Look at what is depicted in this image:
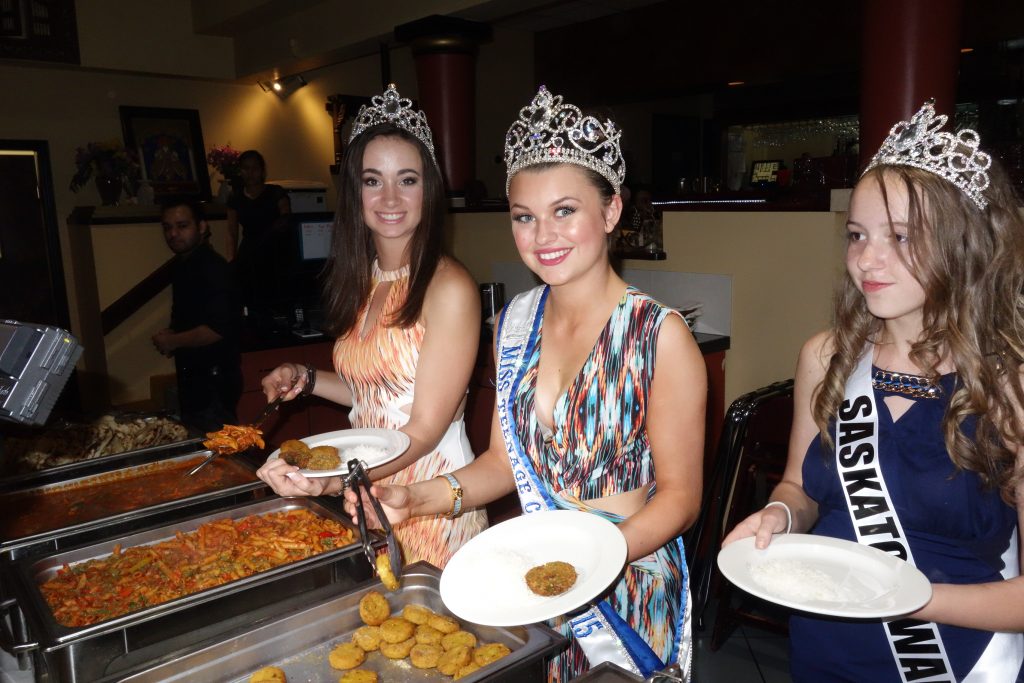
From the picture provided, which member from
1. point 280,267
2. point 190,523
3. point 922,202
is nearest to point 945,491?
point 922,202

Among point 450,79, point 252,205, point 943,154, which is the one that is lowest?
point 943,154

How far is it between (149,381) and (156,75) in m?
2.86

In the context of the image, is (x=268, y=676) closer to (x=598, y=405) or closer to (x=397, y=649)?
(x=397, y=649)

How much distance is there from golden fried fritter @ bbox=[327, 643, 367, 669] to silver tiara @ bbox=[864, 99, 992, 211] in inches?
48.2

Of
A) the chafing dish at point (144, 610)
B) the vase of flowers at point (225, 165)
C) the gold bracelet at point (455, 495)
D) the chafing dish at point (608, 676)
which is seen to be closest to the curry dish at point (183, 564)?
the chafing dish at point (144, 610)

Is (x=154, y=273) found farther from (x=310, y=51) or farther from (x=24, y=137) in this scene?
(x=310, y=51)

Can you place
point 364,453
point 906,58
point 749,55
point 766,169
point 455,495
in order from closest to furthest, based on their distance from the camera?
point 455,495
point 364,453
point 906,58
point 749,55
point 766,169

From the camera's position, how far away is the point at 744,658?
2.81 metres

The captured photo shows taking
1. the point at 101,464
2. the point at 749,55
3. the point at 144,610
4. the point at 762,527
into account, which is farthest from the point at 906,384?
the point at 749,55

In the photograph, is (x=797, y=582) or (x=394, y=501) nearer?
(x=797, y=582)

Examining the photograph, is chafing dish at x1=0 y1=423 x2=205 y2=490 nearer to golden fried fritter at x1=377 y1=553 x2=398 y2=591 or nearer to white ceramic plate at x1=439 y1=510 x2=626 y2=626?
golden fried fritter at x1=377 y1=553 x2=398 y2=591

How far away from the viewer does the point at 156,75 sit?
696 centimetres

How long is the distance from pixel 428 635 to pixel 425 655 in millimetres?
52

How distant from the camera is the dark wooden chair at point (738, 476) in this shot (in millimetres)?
2627
